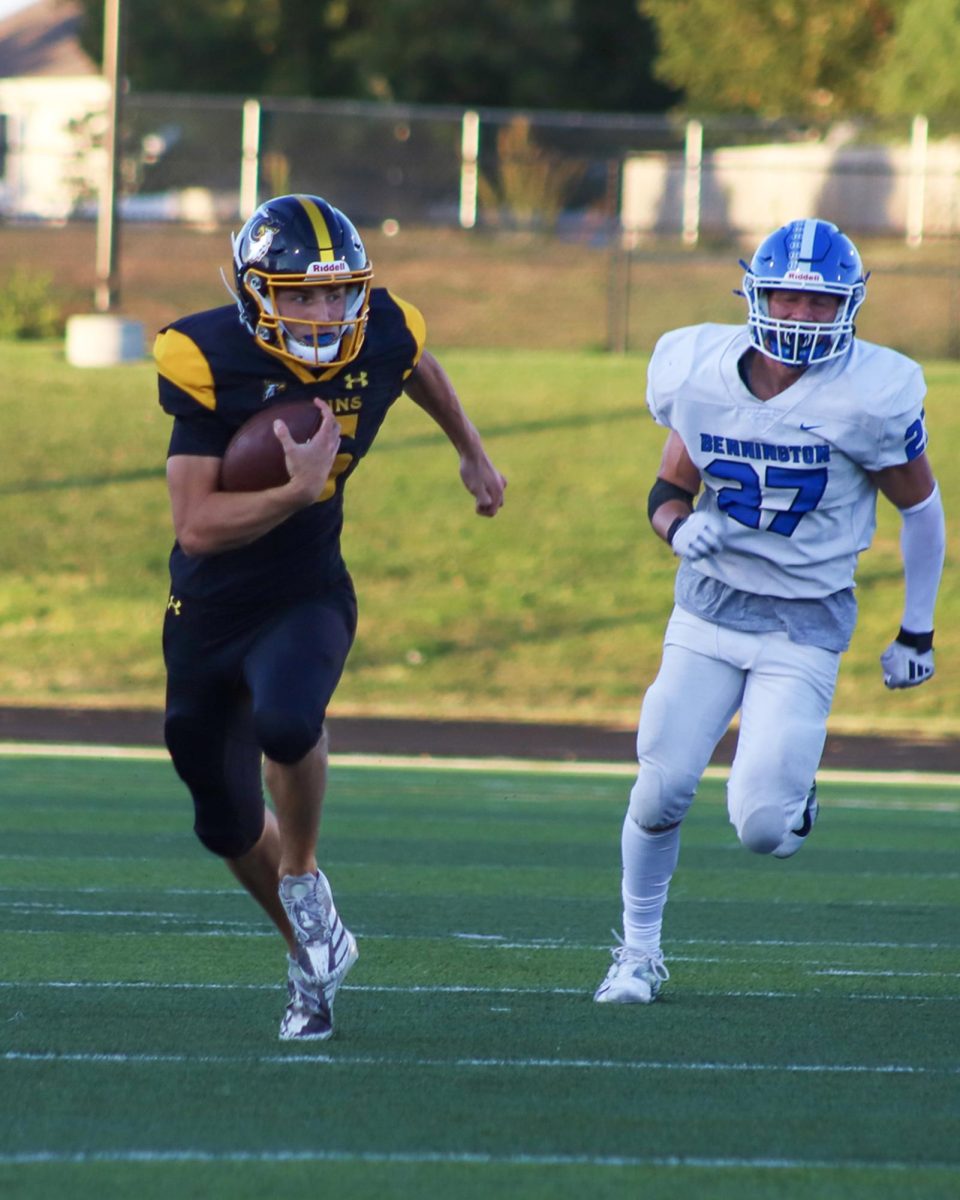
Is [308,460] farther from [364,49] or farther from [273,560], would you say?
[364,49]

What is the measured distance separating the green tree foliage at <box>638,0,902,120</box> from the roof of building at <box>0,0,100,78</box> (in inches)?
629

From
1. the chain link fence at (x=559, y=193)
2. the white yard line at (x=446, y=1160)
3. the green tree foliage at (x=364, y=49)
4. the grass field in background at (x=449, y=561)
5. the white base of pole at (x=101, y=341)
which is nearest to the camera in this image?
the white yard line at (x=446, y=1160)

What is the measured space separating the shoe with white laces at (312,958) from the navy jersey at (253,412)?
626 mm

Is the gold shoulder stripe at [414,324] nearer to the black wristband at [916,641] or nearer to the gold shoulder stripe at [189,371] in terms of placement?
the gold shoulder stripe at [189,371]

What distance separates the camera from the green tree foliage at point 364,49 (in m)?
32.5

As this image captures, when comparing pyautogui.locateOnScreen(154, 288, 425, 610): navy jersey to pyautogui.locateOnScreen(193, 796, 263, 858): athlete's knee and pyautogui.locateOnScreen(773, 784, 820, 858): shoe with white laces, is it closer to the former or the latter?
pyautogui.locateOnScreen(193, 796, 263, 858): athlete's knee

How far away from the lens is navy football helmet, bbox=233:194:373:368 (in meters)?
4.35

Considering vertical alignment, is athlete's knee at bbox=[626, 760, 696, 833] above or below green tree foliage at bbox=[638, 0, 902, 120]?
below

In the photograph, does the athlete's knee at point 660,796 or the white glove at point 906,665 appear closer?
the athlete's knee at point 660,796

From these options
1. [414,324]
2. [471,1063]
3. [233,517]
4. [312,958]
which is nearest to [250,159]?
[414,324]

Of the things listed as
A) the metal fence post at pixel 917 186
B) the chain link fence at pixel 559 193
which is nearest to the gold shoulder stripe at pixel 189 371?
the chain link fence at pixel 559 193

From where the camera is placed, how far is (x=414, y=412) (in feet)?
60.8

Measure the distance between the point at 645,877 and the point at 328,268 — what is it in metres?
1.69

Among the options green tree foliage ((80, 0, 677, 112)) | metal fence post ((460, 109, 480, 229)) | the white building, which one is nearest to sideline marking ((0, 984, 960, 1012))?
the white building
